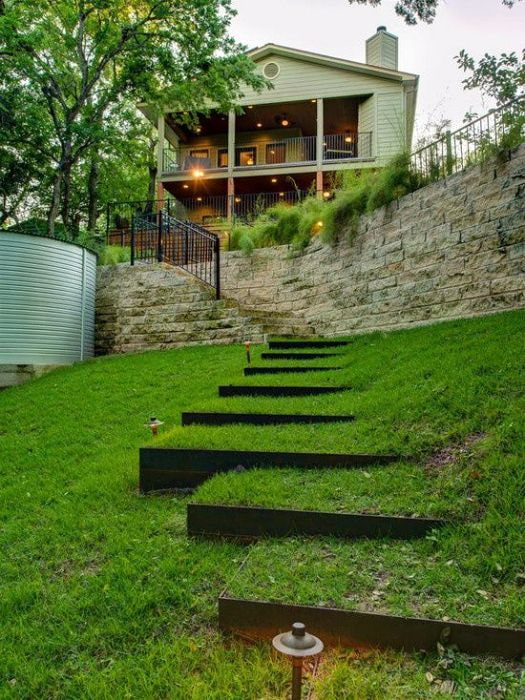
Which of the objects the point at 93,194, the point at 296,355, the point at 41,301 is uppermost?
the point at 93,194

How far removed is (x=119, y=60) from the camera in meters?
12.8

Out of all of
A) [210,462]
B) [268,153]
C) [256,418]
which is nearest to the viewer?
[210,462]

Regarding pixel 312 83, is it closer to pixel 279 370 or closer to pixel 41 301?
pixel 41 301

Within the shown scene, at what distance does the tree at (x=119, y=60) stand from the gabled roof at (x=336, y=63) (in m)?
5.41

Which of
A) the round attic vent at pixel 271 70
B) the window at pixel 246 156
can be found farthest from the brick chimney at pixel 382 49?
the window at pixel 246 156

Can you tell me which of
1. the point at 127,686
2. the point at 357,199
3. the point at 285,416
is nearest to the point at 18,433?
the point at 285,416

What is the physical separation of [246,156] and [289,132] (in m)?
1.99

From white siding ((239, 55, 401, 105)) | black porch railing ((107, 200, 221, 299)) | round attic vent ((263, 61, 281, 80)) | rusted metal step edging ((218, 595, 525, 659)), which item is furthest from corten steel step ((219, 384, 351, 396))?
round attic vent ((263, 61, 281, 80))

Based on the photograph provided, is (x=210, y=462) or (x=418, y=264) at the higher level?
(x=418, y=264)

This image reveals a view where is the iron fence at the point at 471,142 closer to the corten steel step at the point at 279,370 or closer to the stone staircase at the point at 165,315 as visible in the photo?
the stone staircase at the point at 165,315

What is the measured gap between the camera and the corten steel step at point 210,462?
3.34 metres

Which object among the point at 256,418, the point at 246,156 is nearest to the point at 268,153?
the point at 246,156

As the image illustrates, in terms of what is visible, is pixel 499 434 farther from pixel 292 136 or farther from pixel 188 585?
pixel 292 136

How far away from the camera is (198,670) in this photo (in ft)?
6.41
